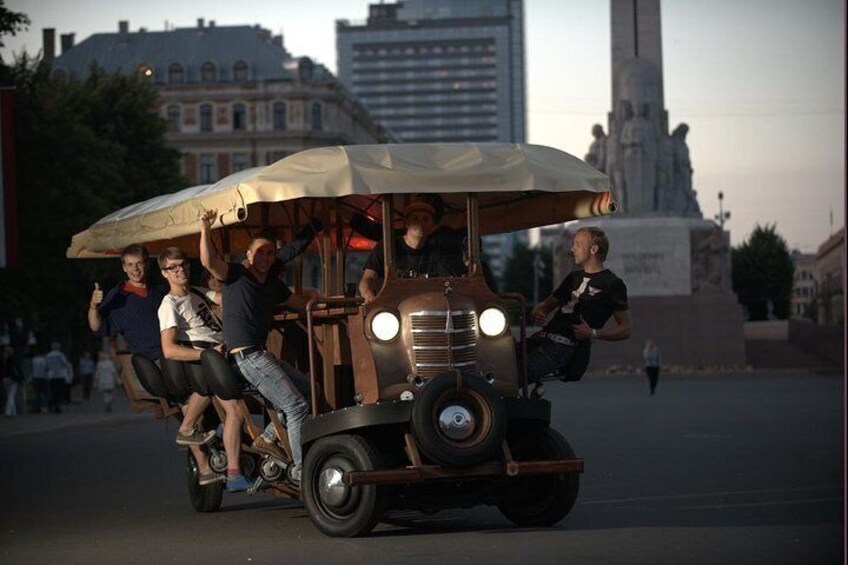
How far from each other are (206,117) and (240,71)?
3.82 metres

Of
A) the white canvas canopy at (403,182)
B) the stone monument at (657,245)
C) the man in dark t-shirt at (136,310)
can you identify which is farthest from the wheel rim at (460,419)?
the stone monument at (657,245)

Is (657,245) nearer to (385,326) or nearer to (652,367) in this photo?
(652,367)

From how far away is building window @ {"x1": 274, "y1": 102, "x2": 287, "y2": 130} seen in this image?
122 meters

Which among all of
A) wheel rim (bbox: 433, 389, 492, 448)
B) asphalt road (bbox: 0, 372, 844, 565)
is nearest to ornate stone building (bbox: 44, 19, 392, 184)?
asphalt road (bbox: 0, 372, 844, 565)

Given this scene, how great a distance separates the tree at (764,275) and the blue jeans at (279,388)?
362 feet

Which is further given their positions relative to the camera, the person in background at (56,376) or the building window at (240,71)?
the building window at (240,71)

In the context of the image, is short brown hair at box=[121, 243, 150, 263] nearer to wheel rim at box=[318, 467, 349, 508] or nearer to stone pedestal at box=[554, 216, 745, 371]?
wheel rim at box=[318, 467, 349, 508]

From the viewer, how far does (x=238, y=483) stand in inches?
518

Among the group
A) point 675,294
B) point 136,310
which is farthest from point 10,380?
point 675,294

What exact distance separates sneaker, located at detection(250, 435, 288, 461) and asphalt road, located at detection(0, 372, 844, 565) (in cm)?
50

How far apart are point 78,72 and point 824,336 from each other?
63430mm

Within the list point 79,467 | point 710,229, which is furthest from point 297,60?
point 79,467

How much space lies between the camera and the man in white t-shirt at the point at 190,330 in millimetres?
13227

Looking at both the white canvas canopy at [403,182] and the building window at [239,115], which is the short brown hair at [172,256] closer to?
the white canvas canopy at [403,182]
